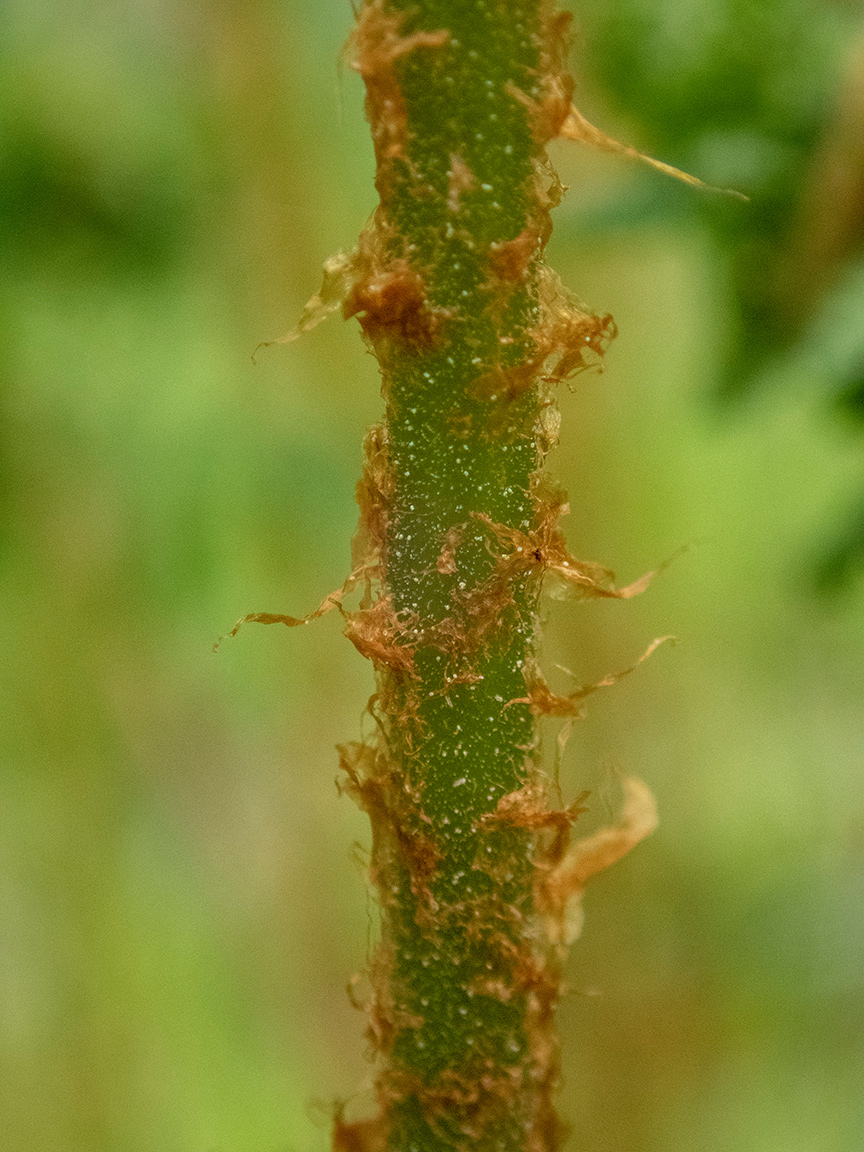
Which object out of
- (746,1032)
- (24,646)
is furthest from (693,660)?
(24,646)

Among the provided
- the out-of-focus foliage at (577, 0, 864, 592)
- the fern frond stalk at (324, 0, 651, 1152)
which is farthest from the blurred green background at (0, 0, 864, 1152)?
the fern frond stalk at (324, 0, 651, 1152)

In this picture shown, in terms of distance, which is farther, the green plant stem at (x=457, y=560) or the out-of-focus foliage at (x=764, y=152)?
the out-of-focus foliage at (x=764, y=152)

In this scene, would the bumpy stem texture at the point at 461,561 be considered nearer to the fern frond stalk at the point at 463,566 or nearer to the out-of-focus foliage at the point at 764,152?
the fern frond stalk at the point at 463,566

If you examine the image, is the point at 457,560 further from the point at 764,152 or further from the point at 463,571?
the point at 764,152

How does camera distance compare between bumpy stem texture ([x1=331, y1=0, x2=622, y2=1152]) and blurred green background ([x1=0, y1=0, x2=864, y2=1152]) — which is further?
blurred green background ([x1=0, y1=0, x2=864, y2=1152])

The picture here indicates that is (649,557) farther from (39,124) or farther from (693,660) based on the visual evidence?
(39,124)

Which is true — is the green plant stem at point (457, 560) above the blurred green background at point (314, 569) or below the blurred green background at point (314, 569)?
below

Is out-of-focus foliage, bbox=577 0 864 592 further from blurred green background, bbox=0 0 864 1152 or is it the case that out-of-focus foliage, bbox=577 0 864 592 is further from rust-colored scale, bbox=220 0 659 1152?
rust-colored scale, bbox=220 0 659 1152

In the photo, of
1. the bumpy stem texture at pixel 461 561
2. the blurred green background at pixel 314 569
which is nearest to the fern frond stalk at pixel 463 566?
the bumpy stem texture at pixel 461 561
